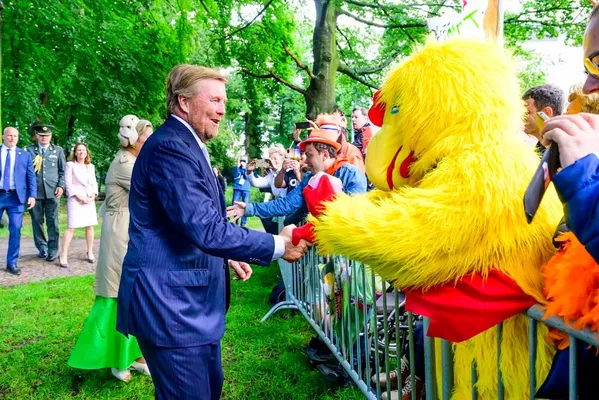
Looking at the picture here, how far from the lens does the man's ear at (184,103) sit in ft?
7.72

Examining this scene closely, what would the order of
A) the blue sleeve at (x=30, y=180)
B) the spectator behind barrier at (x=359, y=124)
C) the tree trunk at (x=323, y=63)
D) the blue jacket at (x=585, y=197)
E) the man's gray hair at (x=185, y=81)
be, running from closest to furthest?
the blue jacket at (x=585, y=197) < the man's gray hair at (x=185, y=81) < the spectator behind barrier at (x=359, y=124) < the blue sleeve at (x=30, y=180) < the tree trunk at (x=323, y=63)

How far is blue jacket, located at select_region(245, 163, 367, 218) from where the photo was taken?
3.74 metres

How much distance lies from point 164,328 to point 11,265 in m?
7.05

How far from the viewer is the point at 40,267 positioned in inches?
329

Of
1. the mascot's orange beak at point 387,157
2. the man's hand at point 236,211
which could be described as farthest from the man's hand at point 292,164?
the mascot's orange beak at point 387,157

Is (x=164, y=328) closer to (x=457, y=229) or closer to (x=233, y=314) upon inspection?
(x=457, y=229)

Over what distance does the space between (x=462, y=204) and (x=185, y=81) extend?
4.89ft

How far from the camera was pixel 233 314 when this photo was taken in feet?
18.1

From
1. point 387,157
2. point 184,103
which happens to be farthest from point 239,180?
point 387,157

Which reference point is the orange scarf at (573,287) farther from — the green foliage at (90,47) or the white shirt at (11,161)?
the green foliage at (90,47)

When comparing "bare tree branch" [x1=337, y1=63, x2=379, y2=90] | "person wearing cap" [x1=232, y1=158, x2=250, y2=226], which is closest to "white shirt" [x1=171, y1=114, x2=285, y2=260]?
"bare tree branch" [x1=337, y1=63, x2=379, y2=90]

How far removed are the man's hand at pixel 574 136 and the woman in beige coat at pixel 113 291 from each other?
3.53 metres

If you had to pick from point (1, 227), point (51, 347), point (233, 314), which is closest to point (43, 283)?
point (51, 347)

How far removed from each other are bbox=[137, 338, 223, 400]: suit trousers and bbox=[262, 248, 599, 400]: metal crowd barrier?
0.86m
